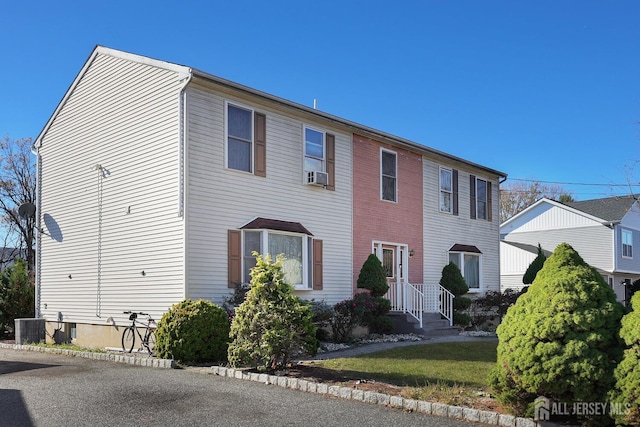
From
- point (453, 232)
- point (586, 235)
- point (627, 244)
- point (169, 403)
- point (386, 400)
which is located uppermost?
point (586, 235)

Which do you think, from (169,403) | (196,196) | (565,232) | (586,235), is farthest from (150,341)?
(586,235)

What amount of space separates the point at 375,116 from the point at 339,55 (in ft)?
18.7

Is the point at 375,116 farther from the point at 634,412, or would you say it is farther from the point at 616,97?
the point at 634,412

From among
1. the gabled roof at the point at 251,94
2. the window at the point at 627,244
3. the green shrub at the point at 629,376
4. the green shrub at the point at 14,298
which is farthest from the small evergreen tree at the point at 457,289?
the window at the point at 627,244

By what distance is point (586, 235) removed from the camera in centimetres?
3312

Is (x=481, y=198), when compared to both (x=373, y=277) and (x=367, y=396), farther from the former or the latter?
(x=367, y=396)

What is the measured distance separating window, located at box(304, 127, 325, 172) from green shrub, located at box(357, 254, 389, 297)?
294cm

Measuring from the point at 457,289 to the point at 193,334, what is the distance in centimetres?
1050

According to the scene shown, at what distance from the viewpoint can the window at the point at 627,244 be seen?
33.0 m

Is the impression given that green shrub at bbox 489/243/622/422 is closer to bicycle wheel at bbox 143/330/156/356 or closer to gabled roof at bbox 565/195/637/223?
bicycle wheel at bbox 143/330/156/356

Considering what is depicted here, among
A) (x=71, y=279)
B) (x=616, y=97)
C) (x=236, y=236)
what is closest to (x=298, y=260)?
(x=236, y=236)

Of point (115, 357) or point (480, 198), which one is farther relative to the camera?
point (480, 198)

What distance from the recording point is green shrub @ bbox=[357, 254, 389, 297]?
15555mm

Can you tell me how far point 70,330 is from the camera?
1530 cm
